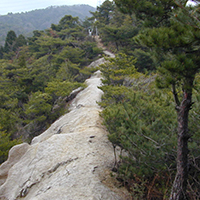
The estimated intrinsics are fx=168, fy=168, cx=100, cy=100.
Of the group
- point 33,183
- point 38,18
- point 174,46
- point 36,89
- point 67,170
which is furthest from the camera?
point 38,18

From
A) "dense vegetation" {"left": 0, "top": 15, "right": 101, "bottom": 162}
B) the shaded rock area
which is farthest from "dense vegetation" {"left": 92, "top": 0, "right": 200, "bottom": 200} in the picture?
"dense vegetation" {"left": 0, "top": 15, "right": 101, "bottom": 162}

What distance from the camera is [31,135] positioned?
→ 535 inches

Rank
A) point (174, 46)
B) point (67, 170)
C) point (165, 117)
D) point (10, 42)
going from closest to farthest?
1. point (174, 46)
2. point (165, 117)
3. point (67, 170)
4. point (10, 42)

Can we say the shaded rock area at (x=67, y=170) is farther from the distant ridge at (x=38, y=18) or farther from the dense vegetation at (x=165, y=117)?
the distant ridge at (x=38, y=18)

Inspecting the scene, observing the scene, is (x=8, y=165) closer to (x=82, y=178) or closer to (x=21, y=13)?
(x=82, y=178)

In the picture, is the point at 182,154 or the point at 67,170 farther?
the point at 67,170

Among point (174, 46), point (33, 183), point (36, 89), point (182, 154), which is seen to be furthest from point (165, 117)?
point (36, 89)

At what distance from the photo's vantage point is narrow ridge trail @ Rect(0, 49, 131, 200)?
374cm

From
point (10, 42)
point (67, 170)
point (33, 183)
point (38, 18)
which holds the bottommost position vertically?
point (33, 183)

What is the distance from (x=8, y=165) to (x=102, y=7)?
123 ft

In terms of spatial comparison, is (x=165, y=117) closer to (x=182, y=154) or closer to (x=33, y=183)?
(x=182, y=154)

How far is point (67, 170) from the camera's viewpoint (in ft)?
14.8

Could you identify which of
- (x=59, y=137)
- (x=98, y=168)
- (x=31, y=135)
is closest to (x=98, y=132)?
(x=59, y=137)

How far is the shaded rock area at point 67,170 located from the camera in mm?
3736
